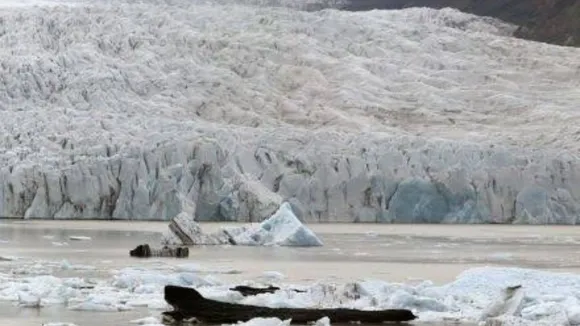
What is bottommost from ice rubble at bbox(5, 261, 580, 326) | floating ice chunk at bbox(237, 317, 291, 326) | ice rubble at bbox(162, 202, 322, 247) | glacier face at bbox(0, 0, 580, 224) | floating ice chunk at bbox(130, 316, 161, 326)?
floating ice chunk at bbox(130, 316, 161, 326)

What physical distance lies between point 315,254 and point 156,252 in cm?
236

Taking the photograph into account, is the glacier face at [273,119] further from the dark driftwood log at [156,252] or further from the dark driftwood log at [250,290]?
the dark driftwood log at [250,290]

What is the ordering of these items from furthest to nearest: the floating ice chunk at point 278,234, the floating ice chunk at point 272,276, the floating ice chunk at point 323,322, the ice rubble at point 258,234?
the floating ice chunk at point 278,234, the ice rubble at point 258,234, the floating ice chunk at point 272,276, the floating ice chunk at point 323,322

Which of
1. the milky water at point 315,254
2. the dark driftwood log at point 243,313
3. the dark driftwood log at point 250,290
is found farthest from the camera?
the milky water at point 315,254

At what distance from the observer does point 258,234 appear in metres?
19.7

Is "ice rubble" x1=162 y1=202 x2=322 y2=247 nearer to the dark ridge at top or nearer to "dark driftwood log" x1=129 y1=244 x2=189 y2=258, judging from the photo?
"dark driftwood log" x1=129 y1=244 x2=189 y2=258

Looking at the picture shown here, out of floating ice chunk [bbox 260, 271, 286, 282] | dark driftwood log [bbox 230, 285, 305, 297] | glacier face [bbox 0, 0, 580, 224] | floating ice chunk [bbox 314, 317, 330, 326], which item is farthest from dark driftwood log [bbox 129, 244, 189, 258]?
glacier face [bbox 0, 0, 580, 224]

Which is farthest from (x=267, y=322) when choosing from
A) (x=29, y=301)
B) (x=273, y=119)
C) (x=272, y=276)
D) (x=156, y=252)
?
(x=273, y=119)

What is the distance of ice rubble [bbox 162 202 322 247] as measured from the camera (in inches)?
748

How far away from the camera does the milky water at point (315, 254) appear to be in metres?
12.3

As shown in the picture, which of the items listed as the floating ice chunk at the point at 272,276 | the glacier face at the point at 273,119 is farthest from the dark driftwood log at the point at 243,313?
the glacier face at the point at 273,119

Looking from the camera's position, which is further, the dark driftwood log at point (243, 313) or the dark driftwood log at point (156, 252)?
the dark driftwood log at point (156, 252)

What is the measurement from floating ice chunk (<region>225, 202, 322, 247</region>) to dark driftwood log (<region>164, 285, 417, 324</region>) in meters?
10.6

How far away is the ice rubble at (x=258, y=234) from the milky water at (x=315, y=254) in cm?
42
